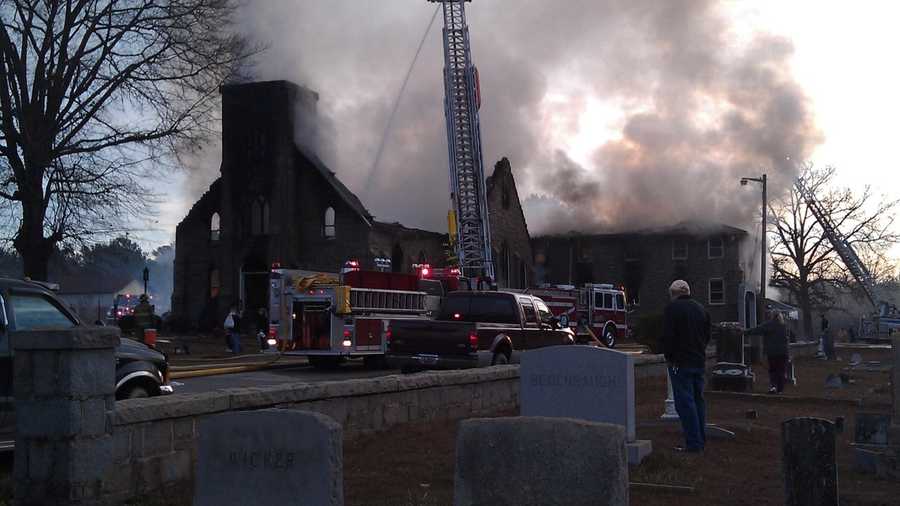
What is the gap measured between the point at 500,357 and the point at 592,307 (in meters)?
18.8

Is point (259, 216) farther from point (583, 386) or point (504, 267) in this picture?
point (583, 386)

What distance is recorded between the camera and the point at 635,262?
59.5 metres

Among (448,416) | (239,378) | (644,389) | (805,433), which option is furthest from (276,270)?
(805,433)

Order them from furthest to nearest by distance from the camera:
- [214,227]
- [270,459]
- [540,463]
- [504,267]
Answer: [504,267], [214,227], [270,459], [540,463]

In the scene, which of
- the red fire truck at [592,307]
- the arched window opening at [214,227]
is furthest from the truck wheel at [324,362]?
the arched window opening at [214,227]

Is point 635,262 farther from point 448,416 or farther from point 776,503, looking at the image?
point 776,503

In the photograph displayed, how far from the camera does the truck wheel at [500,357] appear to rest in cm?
1847

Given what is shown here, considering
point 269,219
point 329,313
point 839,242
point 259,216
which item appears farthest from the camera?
point 839,242

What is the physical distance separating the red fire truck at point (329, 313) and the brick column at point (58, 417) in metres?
14.1

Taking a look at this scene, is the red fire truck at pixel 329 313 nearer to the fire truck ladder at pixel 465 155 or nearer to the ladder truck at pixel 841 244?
the fire truck ladder at pixel 465 155

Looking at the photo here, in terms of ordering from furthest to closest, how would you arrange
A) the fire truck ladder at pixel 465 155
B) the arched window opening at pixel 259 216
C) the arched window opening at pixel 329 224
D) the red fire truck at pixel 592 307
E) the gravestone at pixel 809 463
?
the arched window opening at pixel 259 216, the arched window opening at pixel 329 224, the fire truck ladder at pixel 465 155, the red fire truck at pixel 592 307, the gravestone at pixel 809 463

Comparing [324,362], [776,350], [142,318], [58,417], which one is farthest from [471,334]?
[142,318]

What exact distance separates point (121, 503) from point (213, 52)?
59.0 feet

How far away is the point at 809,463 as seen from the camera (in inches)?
245
